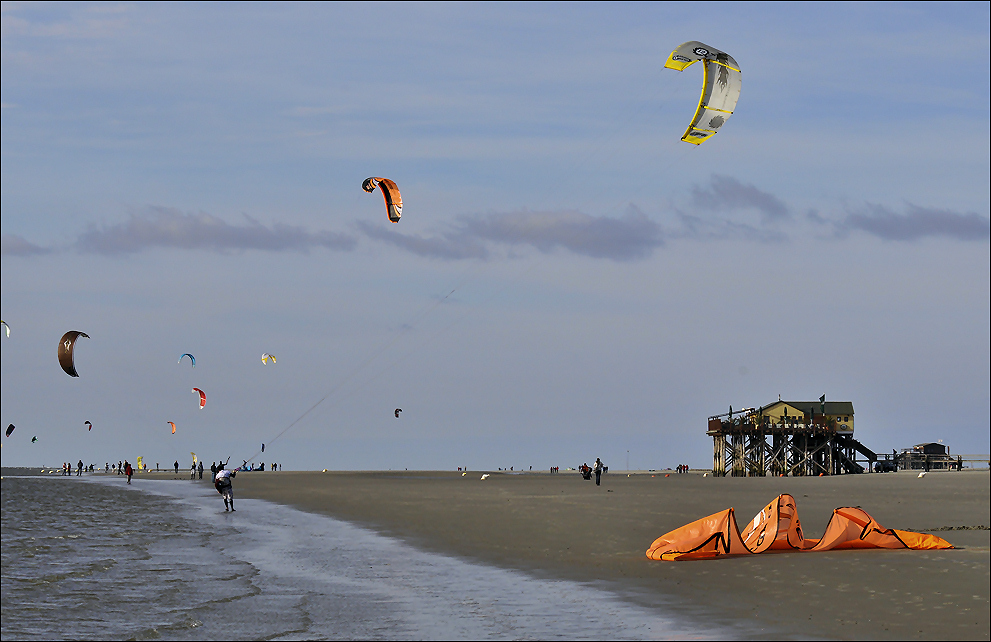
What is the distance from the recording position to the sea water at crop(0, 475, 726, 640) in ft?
36.0

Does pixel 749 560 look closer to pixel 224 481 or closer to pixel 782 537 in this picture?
pixel 782 537

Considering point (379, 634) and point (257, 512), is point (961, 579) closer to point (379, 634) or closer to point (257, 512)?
point (379, 634)

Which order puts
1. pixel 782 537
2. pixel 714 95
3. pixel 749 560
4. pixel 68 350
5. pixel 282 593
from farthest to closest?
1. pixel 68 350
2. pixel 714 95
3. pixel 782 537
4. pixel 749 560
5. pixel 282 593

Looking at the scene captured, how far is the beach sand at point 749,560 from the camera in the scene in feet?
34.8

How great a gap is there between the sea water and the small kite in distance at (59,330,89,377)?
7.54m

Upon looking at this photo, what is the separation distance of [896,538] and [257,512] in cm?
1971

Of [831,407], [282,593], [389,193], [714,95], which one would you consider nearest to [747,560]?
[282,593]

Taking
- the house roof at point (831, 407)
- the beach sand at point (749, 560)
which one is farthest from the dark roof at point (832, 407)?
the beach sand at point (749, 560)

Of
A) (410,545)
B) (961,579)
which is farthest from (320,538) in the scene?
(961,579)

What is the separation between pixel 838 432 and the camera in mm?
62188

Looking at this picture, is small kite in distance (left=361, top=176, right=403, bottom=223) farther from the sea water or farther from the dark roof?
the dark roof

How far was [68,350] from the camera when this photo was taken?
30.4 m

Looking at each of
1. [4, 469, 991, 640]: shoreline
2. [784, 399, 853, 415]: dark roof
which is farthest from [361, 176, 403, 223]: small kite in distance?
[784, 399, 853, 415]: dark roof

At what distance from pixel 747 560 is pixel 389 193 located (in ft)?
47.2
